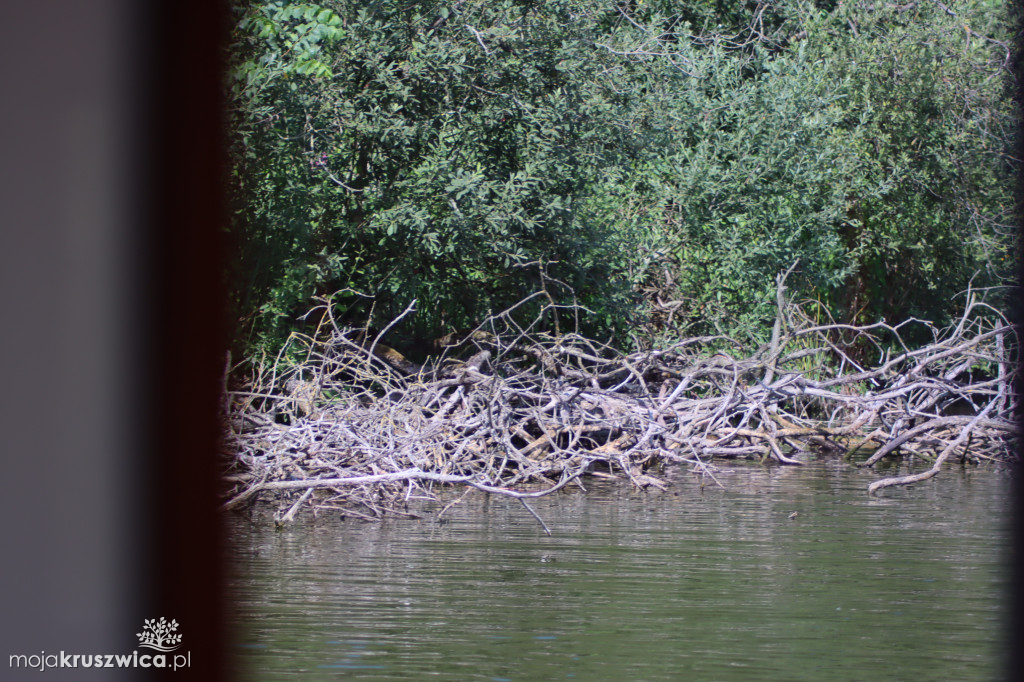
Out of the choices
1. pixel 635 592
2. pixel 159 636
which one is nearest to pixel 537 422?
pixel 635 592

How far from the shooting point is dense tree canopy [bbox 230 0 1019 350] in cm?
1131

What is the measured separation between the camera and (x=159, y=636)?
5805mm

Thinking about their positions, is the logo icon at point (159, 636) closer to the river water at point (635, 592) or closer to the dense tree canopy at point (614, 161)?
the river water at point (635, 592)

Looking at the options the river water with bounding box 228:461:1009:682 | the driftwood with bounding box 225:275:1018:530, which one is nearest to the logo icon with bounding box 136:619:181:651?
the river water with bounding box 228:461:1009:682

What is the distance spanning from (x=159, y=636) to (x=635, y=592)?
2.48 metres

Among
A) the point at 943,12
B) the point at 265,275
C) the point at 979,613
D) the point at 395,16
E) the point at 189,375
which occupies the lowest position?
the point at 979,613

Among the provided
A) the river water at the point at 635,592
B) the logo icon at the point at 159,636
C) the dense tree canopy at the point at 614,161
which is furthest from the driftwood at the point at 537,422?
the logo icon at the point at 159,636

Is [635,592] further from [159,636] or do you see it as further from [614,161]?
[614,161]

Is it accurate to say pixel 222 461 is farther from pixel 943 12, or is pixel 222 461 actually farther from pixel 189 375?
pixel 943 12

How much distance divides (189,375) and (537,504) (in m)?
2.86

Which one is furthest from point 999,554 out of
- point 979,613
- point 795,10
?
point 795,10

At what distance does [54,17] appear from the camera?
5.27 meters

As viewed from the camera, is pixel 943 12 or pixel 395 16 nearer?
pixel 395 16

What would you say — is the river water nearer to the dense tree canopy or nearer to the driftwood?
the driftwood
